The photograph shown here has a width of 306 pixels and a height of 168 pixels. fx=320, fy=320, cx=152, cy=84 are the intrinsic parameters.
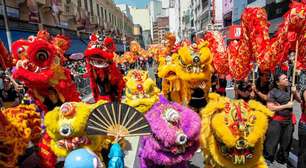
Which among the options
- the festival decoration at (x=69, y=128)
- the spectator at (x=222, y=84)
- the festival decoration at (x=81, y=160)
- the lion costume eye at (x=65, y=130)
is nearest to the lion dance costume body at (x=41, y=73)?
the festival decoration at (x=69, y=128)

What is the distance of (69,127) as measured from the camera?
3662mm

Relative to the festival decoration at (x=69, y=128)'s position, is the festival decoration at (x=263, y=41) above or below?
above

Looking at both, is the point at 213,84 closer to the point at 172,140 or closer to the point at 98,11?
the point at 172,140

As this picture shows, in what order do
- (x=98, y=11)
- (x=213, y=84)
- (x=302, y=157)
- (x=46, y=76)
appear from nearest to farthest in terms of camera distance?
(x=302, y=157) → (x=46, y=76) → (x=213, y=84) → (x=98, y=11)

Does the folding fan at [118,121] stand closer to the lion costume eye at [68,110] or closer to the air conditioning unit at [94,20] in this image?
the lion costume eye at [68,110]

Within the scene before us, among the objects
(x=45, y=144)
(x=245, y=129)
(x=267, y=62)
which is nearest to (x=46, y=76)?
(x=45, y=144)

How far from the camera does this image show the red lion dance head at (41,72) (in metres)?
4.73

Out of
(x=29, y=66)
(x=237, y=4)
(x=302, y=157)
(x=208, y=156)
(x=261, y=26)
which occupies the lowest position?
(x=302, y=157)

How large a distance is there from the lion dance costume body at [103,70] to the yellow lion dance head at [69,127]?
1.74 m

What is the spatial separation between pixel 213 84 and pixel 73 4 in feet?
71.0

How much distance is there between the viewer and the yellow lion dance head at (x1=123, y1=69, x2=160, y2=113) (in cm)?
548

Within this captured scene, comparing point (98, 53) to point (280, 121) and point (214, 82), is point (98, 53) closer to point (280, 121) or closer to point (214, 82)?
point (280, 121)

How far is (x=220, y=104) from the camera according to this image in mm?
3408

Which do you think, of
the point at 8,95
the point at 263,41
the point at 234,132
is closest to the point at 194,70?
the point at 263,41
